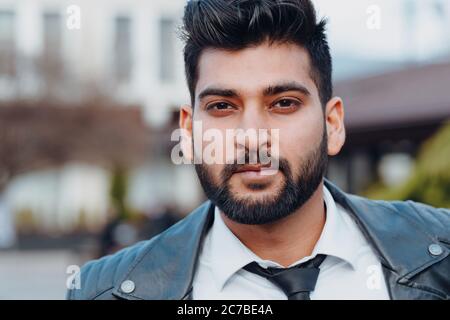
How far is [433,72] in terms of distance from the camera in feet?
53.6

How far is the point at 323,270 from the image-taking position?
255cm

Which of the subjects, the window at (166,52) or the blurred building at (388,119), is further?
the window at (166,52)

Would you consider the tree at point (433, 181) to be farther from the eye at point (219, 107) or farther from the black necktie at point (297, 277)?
the eye at point (219, 107)

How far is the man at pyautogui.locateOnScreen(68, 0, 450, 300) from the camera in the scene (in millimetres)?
2449

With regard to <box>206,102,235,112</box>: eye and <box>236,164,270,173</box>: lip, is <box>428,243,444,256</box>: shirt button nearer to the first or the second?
<box>236,164,270,173</box>: lip

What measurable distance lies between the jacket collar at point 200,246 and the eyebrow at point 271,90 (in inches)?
17.0

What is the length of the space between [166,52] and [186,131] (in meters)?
26.9

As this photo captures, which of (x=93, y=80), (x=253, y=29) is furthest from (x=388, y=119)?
(x=253, y=29)

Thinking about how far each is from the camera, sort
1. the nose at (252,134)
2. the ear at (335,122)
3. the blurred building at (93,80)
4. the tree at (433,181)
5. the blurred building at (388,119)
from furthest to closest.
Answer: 1. the blurred building at (93,80)
2. the blurred building at (388,119)
3. the tree at (433,181)
4. the ear at (335,122)
5. the nose at (252,134)

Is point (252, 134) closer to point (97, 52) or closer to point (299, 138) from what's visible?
point (299, 138)

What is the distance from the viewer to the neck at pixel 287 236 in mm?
2600

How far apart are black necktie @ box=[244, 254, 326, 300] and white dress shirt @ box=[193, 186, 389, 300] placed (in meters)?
0.02

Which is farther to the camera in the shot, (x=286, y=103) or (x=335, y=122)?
(x=335, y=122)

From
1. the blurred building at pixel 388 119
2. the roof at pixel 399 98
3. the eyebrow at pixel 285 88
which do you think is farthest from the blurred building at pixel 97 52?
the eyebrow at pixel 285 88
